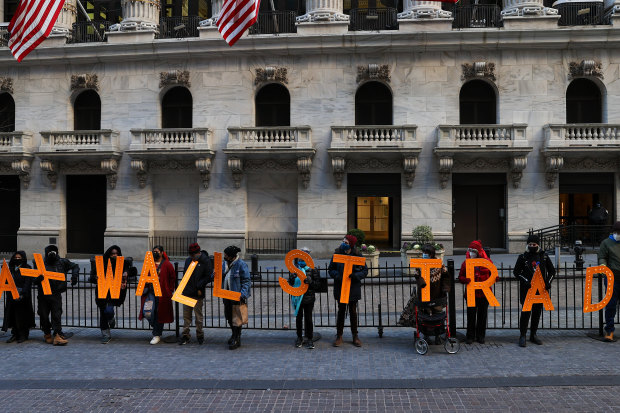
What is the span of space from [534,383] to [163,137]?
18613 mm

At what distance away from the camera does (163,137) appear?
20.8m

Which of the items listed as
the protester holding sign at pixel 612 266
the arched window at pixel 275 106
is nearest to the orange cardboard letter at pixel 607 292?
the protester holding sign at pixel 612 266

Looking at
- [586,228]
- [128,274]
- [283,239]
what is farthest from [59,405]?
[586,228]

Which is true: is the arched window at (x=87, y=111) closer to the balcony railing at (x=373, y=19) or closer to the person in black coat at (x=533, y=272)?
the balcony railing at (x=373, y=19)

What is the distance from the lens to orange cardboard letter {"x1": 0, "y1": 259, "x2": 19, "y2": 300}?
823 centimetres

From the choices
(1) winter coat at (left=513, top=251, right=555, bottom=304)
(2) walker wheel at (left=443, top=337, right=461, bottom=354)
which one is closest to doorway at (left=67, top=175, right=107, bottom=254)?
(2) walker wheel at (left=443, top=337, right=461, bottom=354)

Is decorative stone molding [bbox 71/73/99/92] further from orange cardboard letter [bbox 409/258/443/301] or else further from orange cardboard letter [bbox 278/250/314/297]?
orange cardboard letter [bbox 409/258/443/301]

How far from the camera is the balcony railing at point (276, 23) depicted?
21047 millimetres

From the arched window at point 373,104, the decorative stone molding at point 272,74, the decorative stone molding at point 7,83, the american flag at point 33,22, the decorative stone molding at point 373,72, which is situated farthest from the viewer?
the decorative stone molding at point 7,83

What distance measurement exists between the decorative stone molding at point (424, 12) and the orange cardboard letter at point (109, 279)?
1701 cm

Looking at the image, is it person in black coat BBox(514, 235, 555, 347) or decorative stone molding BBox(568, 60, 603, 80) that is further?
decorative stone molding BBox(568, 60, 603, 80)

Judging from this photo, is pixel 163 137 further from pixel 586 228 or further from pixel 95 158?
pixel 586 228

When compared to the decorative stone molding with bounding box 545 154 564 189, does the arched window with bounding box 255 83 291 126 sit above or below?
above

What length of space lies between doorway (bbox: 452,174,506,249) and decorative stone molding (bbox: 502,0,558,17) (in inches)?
301
